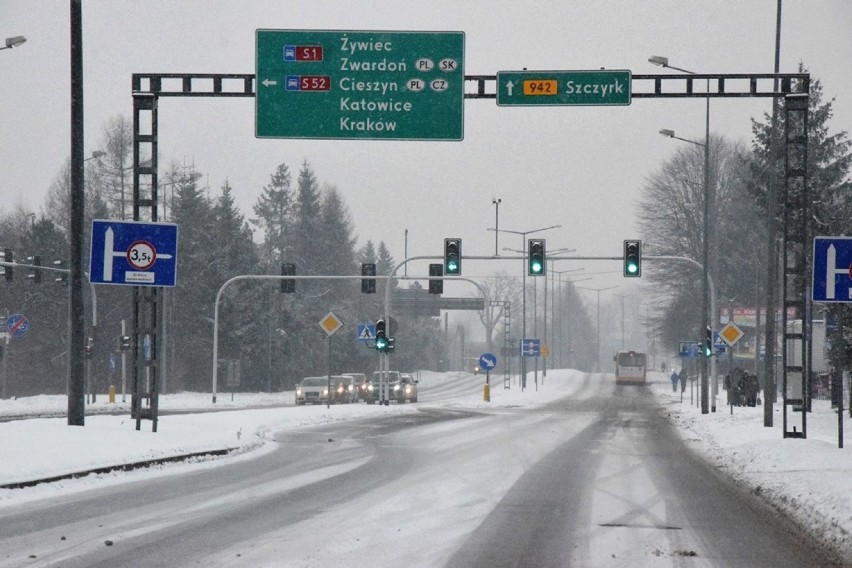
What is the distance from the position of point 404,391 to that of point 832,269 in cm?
4784

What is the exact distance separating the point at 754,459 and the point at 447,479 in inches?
269

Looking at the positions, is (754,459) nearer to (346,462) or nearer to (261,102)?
(346,462)

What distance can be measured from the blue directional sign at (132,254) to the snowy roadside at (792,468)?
35.4 ft

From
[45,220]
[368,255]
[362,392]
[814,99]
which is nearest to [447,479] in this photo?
[814,99]

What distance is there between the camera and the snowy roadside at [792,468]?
40.9 feet

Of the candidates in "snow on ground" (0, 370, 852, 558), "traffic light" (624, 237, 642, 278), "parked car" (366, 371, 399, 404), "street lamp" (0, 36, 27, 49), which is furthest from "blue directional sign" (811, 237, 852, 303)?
"parked car" (366, 371, 399, 404)

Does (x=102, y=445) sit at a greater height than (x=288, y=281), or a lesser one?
lesser

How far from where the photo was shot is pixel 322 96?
2427 centimetres

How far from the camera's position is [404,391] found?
2569 inches

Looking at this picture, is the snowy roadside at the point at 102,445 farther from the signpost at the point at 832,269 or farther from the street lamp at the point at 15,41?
the signpost at the point at 832,269

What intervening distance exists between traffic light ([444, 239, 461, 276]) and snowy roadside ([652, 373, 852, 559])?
1089 cm

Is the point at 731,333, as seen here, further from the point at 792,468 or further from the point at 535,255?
the point at 792,468

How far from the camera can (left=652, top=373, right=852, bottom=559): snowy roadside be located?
12.5m

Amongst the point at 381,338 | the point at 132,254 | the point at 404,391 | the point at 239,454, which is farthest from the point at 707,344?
the point at 132,254
